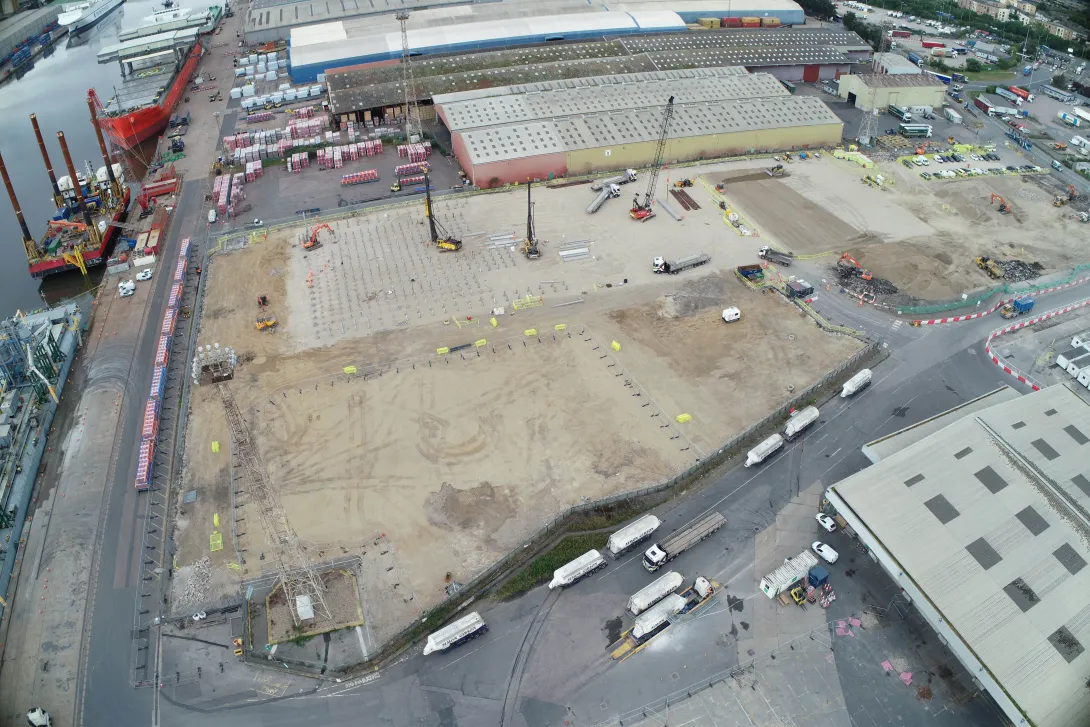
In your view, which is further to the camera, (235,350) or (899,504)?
(235,350)

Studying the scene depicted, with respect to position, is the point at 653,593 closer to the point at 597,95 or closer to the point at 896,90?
the point at 597,95

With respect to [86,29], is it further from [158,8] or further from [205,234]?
[205,234]

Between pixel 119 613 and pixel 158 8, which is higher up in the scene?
pixel 158 8

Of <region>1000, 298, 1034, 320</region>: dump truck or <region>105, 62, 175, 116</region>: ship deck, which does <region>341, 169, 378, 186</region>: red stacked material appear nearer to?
<region>105, 62, 175, 116</region>: ship deck

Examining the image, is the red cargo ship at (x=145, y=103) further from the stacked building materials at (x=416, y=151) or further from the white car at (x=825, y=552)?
the white car at (x=825, y=552)

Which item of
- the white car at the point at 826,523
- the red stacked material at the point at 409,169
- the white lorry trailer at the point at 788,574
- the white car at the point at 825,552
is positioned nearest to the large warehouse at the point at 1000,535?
the white car at the point at 826,523

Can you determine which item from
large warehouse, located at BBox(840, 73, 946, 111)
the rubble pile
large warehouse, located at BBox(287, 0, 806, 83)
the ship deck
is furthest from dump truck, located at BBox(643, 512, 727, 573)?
the ship deck

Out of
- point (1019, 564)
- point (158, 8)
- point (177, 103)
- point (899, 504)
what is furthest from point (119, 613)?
point (158, 8)
